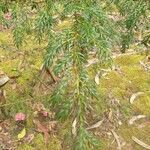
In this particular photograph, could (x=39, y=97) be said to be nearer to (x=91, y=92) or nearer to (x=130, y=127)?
(x=130, y=127)

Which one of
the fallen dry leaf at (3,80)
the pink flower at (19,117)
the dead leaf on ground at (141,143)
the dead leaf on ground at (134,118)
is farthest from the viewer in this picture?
the fallen dry leaf at (3,80)

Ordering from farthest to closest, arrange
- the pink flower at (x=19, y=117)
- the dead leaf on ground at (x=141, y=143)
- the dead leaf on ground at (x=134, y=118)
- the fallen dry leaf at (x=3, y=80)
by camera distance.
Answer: the fallen dry leaf at (x=3, y=80)
the dead leaf on ground at (x=134, y=118)
the pink flower at (x=19, y=117)
the dead leaf on ground at (x=141, y=143)

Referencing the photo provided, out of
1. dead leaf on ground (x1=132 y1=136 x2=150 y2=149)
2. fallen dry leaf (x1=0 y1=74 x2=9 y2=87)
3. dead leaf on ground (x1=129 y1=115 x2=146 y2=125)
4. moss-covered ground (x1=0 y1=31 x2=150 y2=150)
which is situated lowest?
dead leaf on ground (x1=132 y1=136 x2=150 y2=149)

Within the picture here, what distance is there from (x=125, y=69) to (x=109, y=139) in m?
1.39

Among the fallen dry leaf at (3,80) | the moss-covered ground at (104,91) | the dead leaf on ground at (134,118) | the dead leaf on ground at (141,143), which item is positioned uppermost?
the fallen dry leaf at (3,80)

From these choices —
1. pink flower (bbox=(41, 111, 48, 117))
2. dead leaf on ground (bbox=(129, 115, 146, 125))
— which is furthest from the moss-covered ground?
pink flower (bbox=(41, 111, 48, 117))

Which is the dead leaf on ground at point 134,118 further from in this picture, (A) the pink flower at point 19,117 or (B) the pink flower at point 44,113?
(A) the pink flower at point 19,117

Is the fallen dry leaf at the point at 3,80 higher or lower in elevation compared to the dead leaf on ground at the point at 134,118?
higher

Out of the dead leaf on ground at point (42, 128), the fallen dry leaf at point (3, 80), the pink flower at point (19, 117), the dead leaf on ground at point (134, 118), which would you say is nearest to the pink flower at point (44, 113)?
the dead leaf on ground at point (42, 128)

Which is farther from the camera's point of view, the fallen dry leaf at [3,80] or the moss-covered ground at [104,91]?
the fallen dry leaf at [3,80]

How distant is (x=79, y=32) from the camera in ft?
5.97

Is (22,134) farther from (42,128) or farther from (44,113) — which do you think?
(44,113)

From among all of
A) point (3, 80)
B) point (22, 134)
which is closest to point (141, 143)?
point (22, 134)

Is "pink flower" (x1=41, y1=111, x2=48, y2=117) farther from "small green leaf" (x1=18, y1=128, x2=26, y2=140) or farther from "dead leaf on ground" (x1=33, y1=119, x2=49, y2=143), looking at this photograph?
"small green leaf" (x1=18, y1=128, x2=26, y2=140)
